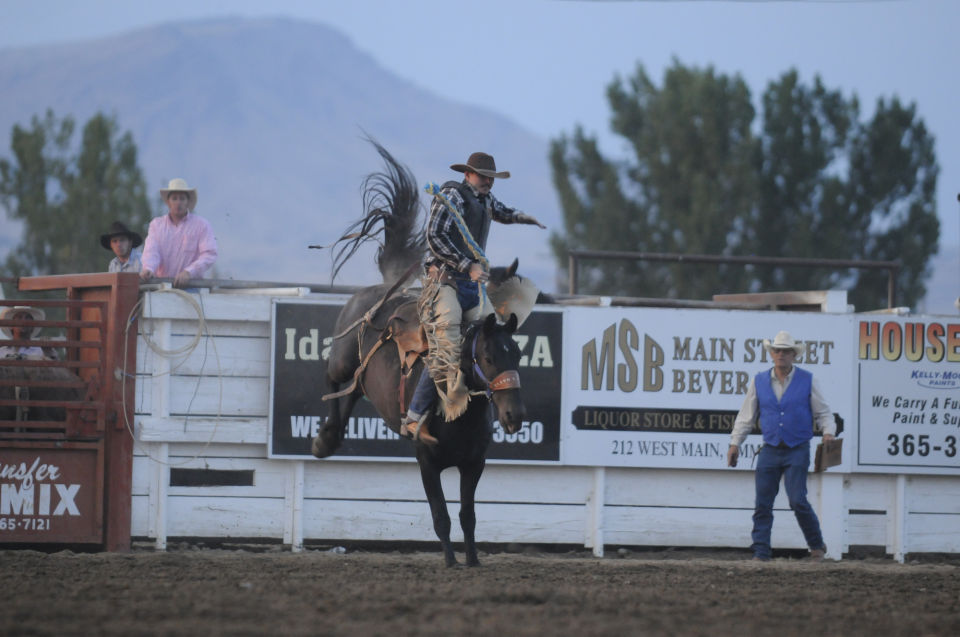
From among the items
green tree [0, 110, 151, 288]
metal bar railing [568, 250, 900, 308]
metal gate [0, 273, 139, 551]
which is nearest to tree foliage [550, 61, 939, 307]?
green tree [0, 110, 151, 288]

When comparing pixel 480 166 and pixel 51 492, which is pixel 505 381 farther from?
pixel 51 492

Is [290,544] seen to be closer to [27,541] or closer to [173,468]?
[173,468]

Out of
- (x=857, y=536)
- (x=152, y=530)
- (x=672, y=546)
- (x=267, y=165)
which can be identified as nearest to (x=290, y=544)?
(x=152, y=530)

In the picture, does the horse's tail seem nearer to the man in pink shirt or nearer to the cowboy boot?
the cowboy boot

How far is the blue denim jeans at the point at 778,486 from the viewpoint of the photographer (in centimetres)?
898

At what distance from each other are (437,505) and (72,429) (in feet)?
10.4

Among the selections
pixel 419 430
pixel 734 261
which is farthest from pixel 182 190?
pixel 734 261

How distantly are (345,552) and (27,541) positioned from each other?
7.81ft

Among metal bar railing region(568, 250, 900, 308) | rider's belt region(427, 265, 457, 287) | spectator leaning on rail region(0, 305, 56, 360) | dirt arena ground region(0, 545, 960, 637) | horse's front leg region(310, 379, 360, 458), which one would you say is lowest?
dirt arena ground region(0, 545, 960, 637)

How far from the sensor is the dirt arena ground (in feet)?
17.7

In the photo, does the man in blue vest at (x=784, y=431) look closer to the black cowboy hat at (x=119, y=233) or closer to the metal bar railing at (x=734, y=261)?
the metal bar railing at (x=734, y=261)

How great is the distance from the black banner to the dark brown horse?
1.30 ft

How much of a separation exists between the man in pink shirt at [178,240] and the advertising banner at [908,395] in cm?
549

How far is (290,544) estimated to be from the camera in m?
9.80
